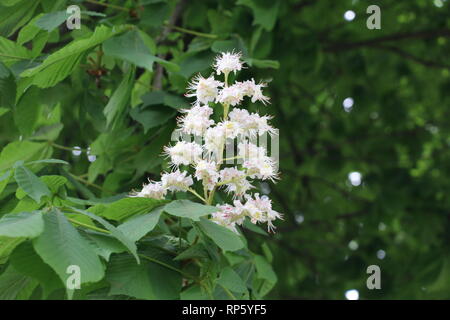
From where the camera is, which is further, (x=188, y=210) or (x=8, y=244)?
(x=188, y=210)

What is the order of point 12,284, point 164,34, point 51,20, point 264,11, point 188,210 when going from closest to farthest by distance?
point 188,210
point 12,284
point 51,20
point 264,11
point 164,34

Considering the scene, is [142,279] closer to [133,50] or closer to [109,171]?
[133,50]

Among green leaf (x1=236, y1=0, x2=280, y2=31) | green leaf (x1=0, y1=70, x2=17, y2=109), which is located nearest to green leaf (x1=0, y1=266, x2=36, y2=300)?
green leaf (x1=0, y1=70, x2=17, y2=109)

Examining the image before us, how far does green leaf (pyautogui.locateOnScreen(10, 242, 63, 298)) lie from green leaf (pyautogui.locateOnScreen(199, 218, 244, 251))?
1.40ft

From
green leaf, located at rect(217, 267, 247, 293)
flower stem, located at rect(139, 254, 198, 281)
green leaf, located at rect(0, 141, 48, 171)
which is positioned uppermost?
green leaf, located at rect(0, 141, 48, 171)

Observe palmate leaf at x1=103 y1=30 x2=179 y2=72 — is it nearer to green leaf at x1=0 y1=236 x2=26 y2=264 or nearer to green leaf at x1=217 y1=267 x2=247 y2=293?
green leaf at x1=217 y1=267 x2=247 y2=293

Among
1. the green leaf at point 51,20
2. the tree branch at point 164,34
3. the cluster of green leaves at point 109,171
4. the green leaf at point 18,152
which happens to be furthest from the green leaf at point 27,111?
the tree branch at point 164,34

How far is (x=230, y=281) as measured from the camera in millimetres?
2121

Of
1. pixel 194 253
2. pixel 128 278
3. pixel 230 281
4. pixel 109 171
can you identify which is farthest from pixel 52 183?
pixel 109 171

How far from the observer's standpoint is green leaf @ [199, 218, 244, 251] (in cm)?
192

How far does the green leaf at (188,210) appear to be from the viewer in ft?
6.01

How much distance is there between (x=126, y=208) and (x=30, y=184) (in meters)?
0.28
